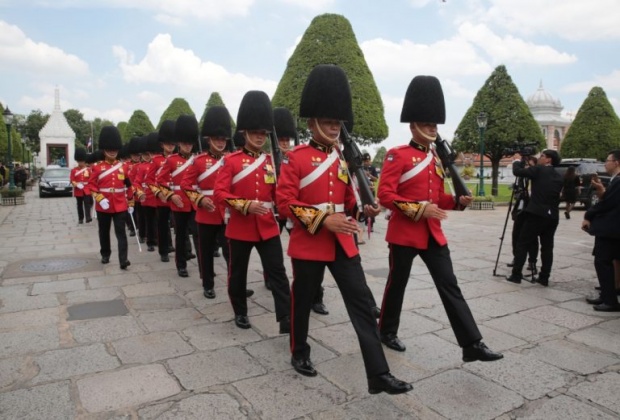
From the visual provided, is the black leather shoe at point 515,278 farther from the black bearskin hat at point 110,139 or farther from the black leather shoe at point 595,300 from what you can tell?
the black bearskin hat at point 110,139

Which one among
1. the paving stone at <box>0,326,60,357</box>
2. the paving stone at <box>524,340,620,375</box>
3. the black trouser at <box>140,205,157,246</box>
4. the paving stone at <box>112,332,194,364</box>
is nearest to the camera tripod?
the paving stone at <box>524,340,620,375</box>

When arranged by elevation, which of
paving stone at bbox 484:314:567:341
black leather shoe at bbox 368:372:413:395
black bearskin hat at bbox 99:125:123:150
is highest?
black bearskin hat at bbox 99:125:123:150

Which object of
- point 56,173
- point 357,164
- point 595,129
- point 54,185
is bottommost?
point 54,185

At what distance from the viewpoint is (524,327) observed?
490 centimetres

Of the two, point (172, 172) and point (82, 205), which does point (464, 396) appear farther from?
point (82, 205)

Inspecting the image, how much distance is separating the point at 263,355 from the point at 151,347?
0.99 m

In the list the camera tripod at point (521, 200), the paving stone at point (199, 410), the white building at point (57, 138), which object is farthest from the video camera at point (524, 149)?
the white building at point (57, 138)

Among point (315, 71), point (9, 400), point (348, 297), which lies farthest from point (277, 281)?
point (9, 400)

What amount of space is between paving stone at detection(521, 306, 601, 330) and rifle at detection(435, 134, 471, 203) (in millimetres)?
1960

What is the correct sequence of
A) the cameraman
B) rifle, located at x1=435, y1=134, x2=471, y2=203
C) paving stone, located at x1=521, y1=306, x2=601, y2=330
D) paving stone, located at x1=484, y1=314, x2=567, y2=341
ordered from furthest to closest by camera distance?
the cameraman → paving stone, located at x1=521, y1=306, x2=601, y2=330 → paving stone, located at x1=484, y1=314, x2=567, y2=341 → rifle, located at x1=435, y1=134, x2=471, y2=203

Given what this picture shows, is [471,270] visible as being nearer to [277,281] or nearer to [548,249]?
[548,249]

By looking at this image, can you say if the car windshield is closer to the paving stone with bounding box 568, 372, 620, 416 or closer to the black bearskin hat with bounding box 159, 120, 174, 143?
the black bearskin hat with bounding box 159, 120, 174, 143

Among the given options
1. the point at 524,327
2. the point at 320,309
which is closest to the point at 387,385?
the point at 320,309

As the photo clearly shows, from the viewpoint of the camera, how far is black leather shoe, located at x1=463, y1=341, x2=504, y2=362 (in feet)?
11.9
